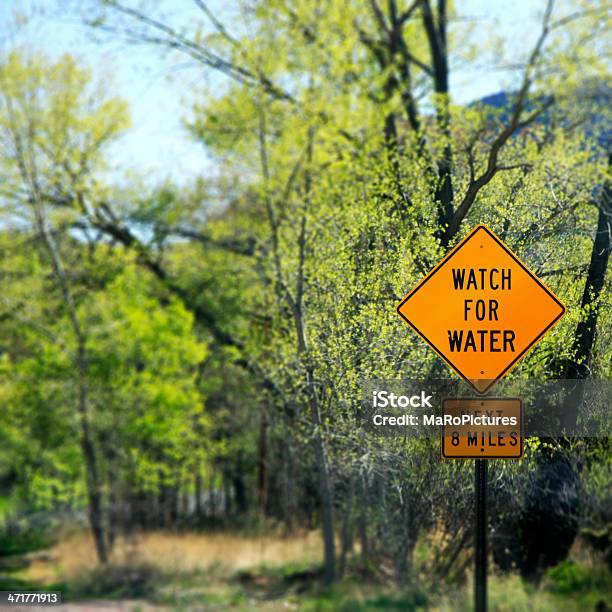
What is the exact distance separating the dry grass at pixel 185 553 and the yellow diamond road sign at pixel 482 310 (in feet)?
28.0

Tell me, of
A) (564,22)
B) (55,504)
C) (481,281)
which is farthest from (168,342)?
(481,281)

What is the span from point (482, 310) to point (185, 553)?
11.7 metres

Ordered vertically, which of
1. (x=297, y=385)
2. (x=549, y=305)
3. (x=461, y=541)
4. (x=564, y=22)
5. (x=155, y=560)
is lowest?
(x=155, y=560)

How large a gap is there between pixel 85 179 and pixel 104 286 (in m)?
2.30

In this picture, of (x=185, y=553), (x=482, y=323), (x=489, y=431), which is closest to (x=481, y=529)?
(x=489, y=431)

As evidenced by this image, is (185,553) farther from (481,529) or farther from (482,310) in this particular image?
(482,310)

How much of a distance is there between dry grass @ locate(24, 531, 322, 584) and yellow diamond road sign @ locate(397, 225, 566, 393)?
8.53 meters

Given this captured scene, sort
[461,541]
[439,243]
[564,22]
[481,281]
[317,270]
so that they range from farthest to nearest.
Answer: [564,22] < [317,270] < [461,541] < [439,243] < [481,281]

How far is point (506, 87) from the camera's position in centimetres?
1200

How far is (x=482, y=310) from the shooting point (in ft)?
18.0

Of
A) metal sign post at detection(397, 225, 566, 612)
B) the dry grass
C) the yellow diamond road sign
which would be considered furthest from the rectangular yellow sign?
the dry grass

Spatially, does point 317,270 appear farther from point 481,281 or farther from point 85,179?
point 85,179
